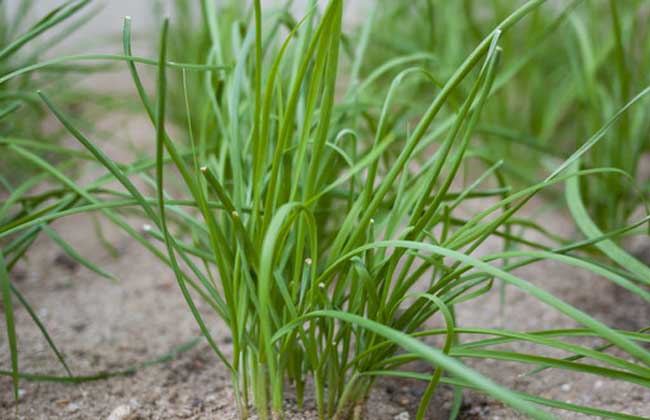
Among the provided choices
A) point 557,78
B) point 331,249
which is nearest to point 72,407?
point 331,249

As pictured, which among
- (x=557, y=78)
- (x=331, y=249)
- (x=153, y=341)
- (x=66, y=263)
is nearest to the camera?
(x=331, y=249)

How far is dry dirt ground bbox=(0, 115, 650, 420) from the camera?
2.45ft

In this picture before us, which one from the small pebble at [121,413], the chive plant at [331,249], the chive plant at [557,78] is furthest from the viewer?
the chive plant at [557,78]

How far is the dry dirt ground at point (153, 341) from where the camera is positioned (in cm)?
75

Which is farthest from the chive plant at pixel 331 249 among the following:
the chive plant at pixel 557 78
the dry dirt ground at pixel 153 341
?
the chive plant at pixel 557 78

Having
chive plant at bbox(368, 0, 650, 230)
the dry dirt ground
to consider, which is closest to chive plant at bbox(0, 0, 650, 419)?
the dry dirt ground

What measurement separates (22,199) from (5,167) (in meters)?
0.49

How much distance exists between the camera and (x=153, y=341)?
92 centimetres

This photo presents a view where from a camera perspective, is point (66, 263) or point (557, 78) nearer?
point (66, 263)

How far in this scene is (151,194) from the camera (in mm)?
1304

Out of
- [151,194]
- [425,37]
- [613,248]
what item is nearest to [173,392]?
[613,248]

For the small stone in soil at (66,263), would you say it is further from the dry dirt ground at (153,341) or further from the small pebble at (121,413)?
the small pebble at (121,413)

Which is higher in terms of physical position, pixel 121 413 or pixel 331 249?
pixel 331 249

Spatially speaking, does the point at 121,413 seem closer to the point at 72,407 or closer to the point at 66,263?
the point at 72,407
